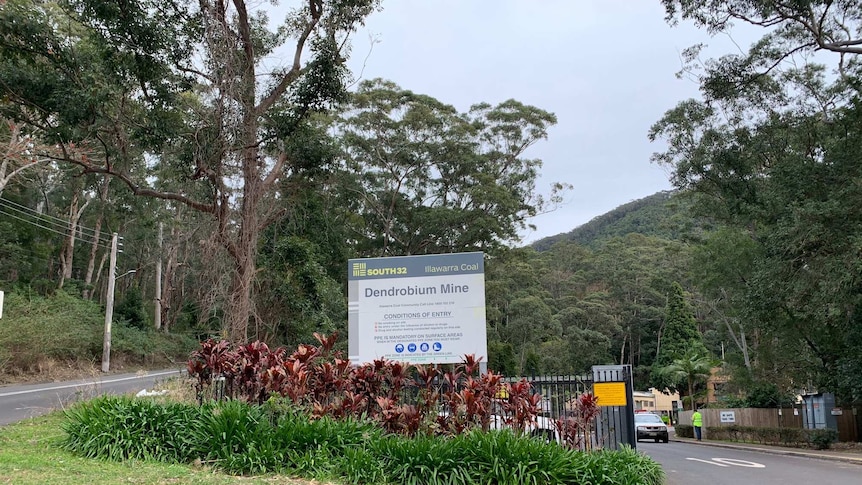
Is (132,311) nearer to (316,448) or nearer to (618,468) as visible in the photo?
(316,448)

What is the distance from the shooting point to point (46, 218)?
38.5 meters

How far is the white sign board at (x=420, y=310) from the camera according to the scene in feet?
35.4

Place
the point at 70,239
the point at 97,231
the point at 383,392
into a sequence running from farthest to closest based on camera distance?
the point at 97,231 < the point at 70,239 < the point at 383,392

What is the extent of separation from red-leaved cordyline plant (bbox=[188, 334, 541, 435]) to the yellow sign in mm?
1678

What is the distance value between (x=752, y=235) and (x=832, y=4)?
10616mm

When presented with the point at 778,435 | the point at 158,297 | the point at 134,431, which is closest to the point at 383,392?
the point at 134,431

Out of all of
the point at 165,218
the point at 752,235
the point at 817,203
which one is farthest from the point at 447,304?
the point at 165,218

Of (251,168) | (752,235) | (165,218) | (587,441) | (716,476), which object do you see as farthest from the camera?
(165,218)

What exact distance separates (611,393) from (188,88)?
10845 millimetres

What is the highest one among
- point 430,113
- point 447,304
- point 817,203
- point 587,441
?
point 430,113

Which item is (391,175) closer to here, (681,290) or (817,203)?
(817,203)

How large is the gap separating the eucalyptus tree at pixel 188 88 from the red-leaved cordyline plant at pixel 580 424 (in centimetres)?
797

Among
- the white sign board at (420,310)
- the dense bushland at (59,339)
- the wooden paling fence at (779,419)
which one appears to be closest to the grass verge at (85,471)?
Result: the white sign board at (420,310)

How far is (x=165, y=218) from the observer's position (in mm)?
36969
